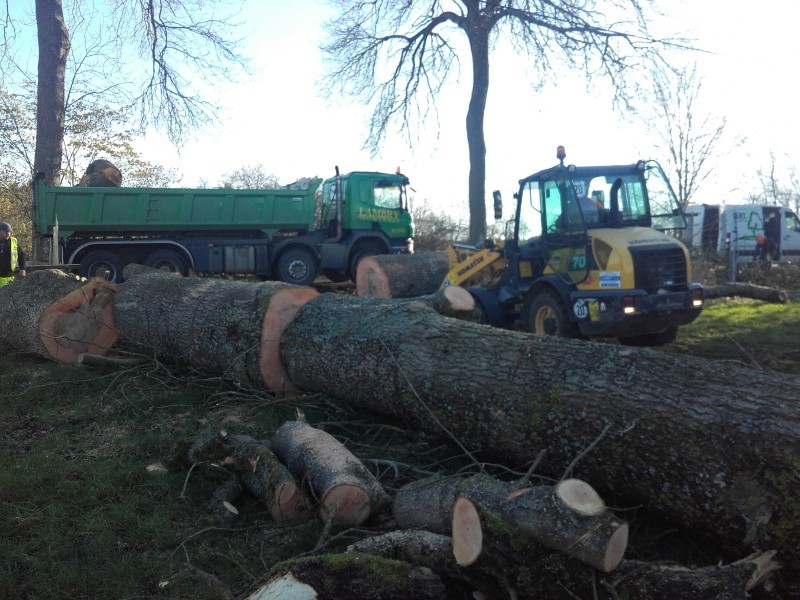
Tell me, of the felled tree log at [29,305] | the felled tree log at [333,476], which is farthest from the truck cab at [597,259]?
the felled tree log at [29,305]

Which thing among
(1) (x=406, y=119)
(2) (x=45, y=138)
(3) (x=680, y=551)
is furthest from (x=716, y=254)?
A: (3) (x=680, y=551)

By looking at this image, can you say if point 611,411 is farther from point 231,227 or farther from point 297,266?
point 231,227

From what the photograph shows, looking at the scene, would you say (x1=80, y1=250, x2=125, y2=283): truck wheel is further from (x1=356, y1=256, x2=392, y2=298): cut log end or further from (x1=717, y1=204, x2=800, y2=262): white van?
(x1=717, y1=204, x2=800, y2=262): white van

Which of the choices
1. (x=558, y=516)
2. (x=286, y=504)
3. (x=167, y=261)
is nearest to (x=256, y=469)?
(x=286, y=504)

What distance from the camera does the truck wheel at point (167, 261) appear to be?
49.5ft

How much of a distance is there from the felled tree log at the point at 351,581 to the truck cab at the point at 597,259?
534 cm

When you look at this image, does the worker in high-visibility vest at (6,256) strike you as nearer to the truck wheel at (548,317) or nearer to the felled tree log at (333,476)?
the truck wheel at (548,317)

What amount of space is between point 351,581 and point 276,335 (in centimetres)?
361

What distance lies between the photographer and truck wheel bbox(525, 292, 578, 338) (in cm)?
809

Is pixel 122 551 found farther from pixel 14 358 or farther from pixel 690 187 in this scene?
pixel 690 187

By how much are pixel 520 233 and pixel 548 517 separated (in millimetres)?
6563

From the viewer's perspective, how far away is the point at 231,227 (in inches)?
627

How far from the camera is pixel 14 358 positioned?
8328mm

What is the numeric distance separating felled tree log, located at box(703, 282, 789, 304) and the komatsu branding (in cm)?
731
